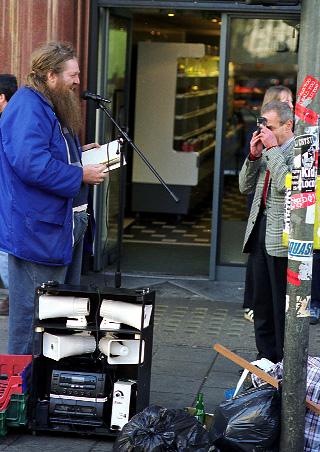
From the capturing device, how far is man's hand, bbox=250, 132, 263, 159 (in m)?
6.13

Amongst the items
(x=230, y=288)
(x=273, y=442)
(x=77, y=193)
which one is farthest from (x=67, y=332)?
(x=230, y=288)

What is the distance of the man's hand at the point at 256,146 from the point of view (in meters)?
Result: 6.13

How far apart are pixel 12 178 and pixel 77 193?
368mm

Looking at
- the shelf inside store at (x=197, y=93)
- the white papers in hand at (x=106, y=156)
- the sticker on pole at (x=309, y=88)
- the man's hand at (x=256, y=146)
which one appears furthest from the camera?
the shelf inside store at (x=197, y=93)

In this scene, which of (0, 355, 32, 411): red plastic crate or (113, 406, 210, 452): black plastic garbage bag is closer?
(113, 406, 210, 452): black plastic garbage bag

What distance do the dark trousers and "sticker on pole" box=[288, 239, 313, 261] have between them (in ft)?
4.57

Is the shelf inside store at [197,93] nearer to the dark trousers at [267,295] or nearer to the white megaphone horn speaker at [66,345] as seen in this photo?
the dark trousers at [267,295]

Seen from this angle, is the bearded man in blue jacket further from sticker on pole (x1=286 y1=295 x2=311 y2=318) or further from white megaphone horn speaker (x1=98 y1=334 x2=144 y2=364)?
sticker on pole (x1=286 y1=295 x2=311 y2=318)

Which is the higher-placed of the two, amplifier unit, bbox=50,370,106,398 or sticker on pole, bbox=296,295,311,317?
sticker on pole, bbox=296,295,311,317

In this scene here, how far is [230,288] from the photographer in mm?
9188

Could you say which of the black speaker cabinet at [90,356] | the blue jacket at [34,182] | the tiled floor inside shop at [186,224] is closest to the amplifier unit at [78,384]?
the black speaker cabinet at [90,356]

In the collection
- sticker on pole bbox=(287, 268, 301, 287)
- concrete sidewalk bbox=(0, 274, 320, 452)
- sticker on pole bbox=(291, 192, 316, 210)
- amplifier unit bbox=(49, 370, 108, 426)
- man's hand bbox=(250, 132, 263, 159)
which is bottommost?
concrete sidewalk bbox=(0, 274, 320, 452)

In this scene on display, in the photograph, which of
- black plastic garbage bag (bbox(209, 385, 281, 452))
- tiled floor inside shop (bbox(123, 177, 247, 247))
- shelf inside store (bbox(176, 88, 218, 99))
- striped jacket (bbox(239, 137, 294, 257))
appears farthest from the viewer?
shelf inside store (bbox(176, 88, 218, 99))

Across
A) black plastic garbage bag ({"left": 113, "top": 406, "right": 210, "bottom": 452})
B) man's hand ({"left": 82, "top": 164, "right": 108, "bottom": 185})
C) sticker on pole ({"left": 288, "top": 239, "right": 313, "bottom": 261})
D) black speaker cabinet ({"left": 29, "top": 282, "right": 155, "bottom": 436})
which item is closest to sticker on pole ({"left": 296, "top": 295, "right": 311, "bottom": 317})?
sticker on pole ({"left": 288, "top": 239, "right": 313, "bottom": 261})
